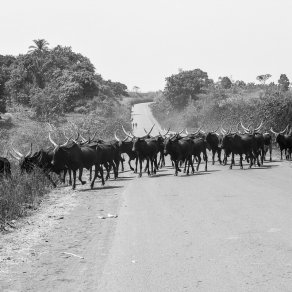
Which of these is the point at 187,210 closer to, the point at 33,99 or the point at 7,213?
the point at 7,213

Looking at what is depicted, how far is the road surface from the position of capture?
7.49m

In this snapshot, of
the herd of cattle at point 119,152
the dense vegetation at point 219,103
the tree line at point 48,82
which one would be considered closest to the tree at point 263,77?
the dense vegetation at point 219,103

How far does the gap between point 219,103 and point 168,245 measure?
168ft

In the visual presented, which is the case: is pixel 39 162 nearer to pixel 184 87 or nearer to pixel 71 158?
pixel 71 158

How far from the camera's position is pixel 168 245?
31.4ft

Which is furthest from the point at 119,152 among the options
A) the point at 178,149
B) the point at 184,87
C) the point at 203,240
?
the point at 184,87

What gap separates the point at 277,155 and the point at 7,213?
22393 millimetres

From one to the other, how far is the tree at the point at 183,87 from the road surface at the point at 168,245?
209ft

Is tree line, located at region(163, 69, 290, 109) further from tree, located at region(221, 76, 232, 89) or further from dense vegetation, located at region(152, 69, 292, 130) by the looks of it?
tree, located at region(221, 76, 232, 89)

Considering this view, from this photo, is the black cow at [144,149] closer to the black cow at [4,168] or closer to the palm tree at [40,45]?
the black cow at [4,168]

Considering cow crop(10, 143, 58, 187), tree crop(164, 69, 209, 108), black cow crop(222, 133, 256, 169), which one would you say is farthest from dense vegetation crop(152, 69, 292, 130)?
cow crop(10, 143, 58, 187)

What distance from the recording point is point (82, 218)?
1315 cm

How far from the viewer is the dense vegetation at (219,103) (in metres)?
36.8

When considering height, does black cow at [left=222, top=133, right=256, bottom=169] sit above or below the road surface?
above
